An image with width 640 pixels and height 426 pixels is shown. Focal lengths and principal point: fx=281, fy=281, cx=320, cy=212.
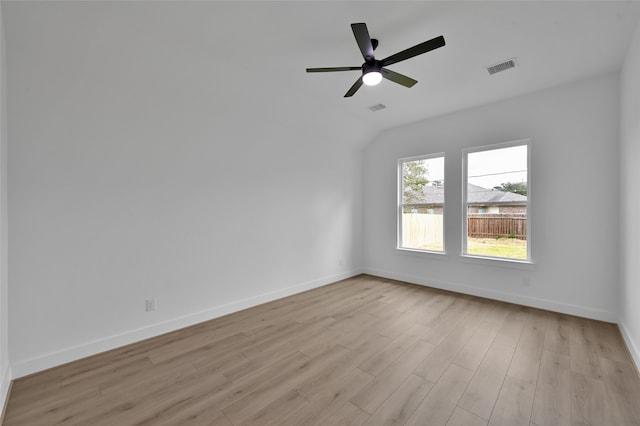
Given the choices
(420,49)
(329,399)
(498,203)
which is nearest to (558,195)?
(498,203)

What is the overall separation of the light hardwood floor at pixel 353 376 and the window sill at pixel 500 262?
2.22ft

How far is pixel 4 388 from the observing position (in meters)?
1.99

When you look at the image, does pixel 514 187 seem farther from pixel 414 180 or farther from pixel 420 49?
pixel 420 49

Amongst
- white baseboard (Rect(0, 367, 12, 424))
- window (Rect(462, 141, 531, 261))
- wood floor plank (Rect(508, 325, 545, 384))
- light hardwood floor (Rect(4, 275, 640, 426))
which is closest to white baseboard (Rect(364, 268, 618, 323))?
light hardwood floor (Rect(4, 275, 640, 426))

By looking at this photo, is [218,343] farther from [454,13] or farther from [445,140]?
[445,140]

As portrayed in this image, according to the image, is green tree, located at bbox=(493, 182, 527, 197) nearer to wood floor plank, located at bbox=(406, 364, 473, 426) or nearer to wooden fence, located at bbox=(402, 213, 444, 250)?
wooden fence, located at bbox=(402, 213, 444, 250)

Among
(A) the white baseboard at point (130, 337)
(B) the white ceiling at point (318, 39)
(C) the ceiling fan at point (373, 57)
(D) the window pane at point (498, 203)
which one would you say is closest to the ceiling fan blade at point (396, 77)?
(C) the ceiling fan at point (373, 57)

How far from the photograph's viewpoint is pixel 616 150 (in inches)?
127

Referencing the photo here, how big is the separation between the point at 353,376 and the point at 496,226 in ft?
10.5

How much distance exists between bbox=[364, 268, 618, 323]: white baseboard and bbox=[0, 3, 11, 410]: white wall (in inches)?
193

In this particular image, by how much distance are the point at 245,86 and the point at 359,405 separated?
339 centimetres

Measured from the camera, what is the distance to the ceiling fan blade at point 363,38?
6.56 feet

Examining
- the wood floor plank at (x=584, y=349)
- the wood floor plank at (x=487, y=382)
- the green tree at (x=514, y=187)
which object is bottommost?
the wood floor plank at (x=487, y=382)

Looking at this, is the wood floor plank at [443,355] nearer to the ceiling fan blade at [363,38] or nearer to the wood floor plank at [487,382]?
the wood floor plank at [487,382]
